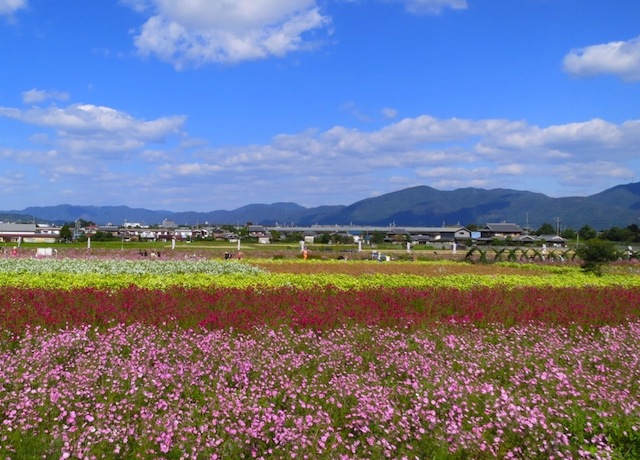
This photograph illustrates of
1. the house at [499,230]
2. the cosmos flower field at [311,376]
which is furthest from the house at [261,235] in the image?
the cosmos flower field at [311,376]

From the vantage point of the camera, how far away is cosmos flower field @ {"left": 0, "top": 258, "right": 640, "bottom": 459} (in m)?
3.91

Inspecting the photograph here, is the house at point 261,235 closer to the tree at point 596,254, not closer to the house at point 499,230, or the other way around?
the tree at point 596,254

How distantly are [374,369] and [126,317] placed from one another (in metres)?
3.97

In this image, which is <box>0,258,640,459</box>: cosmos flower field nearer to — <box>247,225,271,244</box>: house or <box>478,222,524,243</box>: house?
<box>247,225,271,244</box>: house

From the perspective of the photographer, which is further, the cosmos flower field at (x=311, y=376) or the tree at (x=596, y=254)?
the tree at (x=596, y=254)

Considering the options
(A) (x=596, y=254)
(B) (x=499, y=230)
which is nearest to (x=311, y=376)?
(A) (x=596, y=254)

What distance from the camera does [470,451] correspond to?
3.92 meters

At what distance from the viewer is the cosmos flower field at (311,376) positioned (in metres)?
3.91

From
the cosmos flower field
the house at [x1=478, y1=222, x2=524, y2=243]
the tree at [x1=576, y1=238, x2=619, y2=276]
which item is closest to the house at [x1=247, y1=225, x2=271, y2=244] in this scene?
the tree at [x1=576, y1=238, x2=619, y2=276]

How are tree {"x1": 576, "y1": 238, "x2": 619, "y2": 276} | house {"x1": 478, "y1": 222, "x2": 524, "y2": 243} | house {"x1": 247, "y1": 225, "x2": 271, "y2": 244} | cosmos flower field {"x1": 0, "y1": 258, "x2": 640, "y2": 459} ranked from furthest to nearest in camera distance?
house {"x1": 478, "y1": 222, "x2": 524, "y2": 243} → house {"x1": 247, "y1": 225, "x2": 271, "y2": 244} → tree {"x1": 576, "y1": 238, "x2": 619, "y2": 276} → cosmos flower field {"x1": 0, "y1": 258, "x2": 640, "y2": 459}

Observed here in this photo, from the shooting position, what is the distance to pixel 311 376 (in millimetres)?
5555

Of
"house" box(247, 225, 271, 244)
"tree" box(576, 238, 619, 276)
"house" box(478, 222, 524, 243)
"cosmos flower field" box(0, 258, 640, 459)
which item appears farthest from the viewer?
"house" box(478, 222, 524, 243)

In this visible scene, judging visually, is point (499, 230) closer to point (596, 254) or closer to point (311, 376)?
point (596, 254)

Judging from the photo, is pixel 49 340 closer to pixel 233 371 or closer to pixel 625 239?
pixel 233 371
